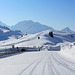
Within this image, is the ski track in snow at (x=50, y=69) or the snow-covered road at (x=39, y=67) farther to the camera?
the snow-covered road at (x=39, y=67)

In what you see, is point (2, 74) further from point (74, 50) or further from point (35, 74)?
point (74, 50)

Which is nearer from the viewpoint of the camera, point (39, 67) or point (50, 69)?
point (50, 69)

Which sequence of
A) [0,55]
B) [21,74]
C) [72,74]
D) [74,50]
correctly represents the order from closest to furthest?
[72,74], [21,74], [74,50], [0,55]

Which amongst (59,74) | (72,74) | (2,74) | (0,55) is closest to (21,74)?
(2,74)

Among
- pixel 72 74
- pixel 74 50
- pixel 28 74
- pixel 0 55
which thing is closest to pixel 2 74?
pixel 28 74

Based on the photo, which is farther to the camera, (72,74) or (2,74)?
(2,74)

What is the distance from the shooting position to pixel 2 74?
11.0 m

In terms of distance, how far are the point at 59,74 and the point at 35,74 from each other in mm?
1456

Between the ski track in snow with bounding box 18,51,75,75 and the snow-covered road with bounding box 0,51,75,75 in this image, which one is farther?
the snow-covered road with bounding box 0,51,75,75

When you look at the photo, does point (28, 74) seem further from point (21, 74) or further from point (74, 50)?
point (74, 50)

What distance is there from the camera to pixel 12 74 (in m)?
10.9

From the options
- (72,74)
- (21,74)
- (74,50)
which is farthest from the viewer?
(74,50)

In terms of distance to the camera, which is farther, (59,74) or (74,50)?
(74,50)

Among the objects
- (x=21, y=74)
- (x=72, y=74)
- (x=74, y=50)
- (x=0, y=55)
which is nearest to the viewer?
(x=72, y=74)
